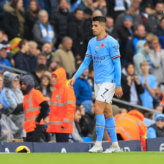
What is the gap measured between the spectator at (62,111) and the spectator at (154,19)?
8.22 meters

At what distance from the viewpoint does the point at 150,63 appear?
18656 millimetres

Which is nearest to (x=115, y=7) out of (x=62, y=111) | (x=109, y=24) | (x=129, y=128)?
Result: (x=109, y=24)

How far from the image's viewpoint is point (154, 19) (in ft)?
67.4

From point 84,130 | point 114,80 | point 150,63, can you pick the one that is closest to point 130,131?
point 84,130

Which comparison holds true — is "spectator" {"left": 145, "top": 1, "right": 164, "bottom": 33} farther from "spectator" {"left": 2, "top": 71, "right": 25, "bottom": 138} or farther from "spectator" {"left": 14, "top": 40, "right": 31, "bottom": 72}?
"spectator" {"left": 2, "top": 71, "right": 25, "bottom": 138}

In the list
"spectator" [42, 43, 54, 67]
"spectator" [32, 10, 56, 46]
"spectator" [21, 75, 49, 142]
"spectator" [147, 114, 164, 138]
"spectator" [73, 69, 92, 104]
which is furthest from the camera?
"spectator" [32, 10, 56, 46]

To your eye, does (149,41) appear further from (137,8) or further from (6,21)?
(6,21)

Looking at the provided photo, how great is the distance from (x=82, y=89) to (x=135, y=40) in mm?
4003

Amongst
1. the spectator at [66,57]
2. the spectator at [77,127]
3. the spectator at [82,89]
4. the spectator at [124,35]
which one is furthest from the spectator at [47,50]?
the spectator at [77,127]

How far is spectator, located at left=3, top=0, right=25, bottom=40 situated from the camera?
18.0 metres

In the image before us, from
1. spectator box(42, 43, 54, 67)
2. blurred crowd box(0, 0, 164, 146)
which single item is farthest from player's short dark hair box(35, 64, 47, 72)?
spectator box(42, 43, 54, 67)

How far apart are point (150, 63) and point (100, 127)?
8370 mm

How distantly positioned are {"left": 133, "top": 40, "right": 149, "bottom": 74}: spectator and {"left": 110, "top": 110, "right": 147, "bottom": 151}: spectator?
427 cm

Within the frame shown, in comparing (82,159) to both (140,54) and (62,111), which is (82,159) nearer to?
(62,111)
